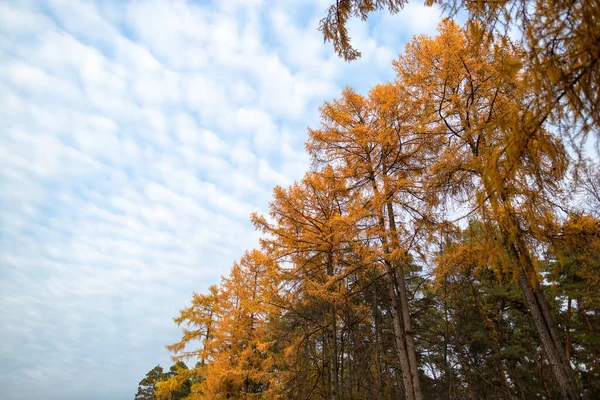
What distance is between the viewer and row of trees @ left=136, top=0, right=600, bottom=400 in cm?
298

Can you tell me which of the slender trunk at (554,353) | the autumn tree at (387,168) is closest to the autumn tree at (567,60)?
the slender trunk at (554,353)

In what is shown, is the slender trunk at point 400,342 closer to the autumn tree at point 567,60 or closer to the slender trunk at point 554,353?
the slender trunk at point 554,353

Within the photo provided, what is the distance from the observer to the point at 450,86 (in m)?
6.41

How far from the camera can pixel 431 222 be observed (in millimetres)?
6680

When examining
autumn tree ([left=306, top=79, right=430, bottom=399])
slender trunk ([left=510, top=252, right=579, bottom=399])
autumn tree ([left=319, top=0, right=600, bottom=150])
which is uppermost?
autumn tree ([left=306, top=79, right=430, bottom=399])

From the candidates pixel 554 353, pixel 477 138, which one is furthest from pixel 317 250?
pixel 554 353

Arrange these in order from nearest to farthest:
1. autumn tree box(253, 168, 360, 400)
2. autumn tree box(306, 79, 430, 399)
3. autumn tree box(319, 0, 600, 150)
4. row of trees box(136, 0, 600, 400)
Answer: autumn tree box(319, 0, 600, 150) < row of trees box(136, 0, 600, 400) < autumn tree box(306, 79, 430, 399) < autumn tree box(253, 168, 360, 400)

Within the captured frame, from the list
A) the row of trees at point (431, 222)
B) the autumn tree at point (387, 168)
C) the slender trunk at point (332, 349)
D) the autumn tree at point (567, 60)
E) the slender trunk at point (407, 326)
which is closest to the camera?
the autumn tree at point (567, 60)

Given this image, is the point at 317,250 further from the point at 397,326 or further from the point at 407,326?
the point at 407,326

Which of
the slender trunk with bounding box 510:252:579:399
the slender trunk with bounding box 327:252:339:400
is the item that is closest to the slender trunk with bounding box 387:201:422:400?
the slender trunk with bounding box 327:252:339:400

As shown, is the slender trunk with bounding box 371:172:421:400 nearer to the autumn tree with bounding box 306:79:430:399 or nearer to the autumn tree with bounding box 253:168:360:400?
the autumn tree with bounding box 306:79:430:399

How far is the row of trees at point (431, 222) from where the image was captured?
2.98 meters

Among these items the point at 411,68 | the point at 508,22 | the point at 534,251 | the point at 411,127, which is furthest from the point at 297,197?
the point at 508,22

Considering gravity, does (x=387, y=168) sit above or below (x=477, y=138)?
above
